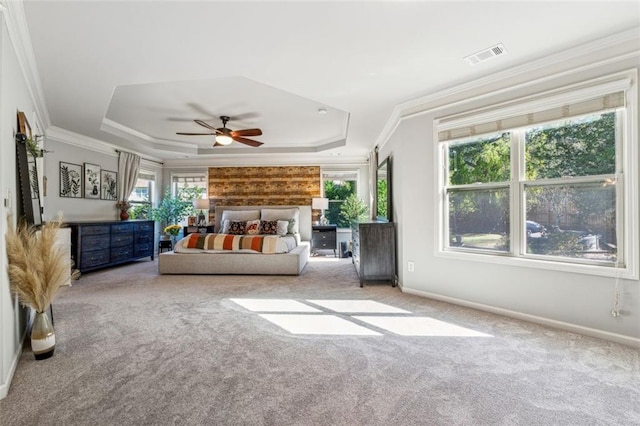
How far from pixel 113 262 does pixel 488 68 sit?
6.26 metres

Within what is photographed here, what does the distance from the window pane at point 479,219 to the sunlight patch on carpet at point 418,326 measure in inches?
39.4

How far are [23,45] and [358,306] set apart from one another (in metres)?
3.78

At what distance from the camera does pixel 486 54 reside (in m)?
2.64

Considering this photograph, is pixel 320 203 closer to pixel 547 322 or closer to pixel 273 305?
pixel 273 305

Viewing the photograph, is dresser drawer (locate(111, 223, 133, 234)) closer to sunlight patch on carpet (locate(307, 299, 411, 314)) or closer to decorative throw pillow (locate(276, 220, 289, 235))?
decorative throw pillow (locate(276, 220, 289, 235))

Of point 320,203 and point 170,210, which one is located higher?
point 320,203

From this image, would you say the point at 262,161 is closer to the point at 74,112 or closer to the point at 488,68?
the point at 74,112

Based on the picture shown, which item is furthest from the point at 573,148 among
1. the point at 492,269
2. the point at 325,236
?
the point at 325,236

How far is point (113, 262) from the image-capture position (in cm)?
546

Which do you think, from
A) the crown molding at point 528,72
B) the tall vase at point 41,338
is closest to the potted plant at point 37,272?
the tall vase at point 41,338

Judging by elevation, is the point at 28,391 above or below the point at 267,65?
below

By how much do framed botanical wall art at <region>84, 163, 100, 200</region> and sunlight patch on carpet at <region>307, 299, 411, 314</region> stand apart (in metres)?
4.84

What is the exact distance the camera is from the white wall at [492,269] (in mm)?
2477

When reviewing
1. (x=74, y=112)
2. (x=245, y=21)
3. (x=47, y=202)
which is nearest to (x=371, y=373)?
(x=245, y=21)
